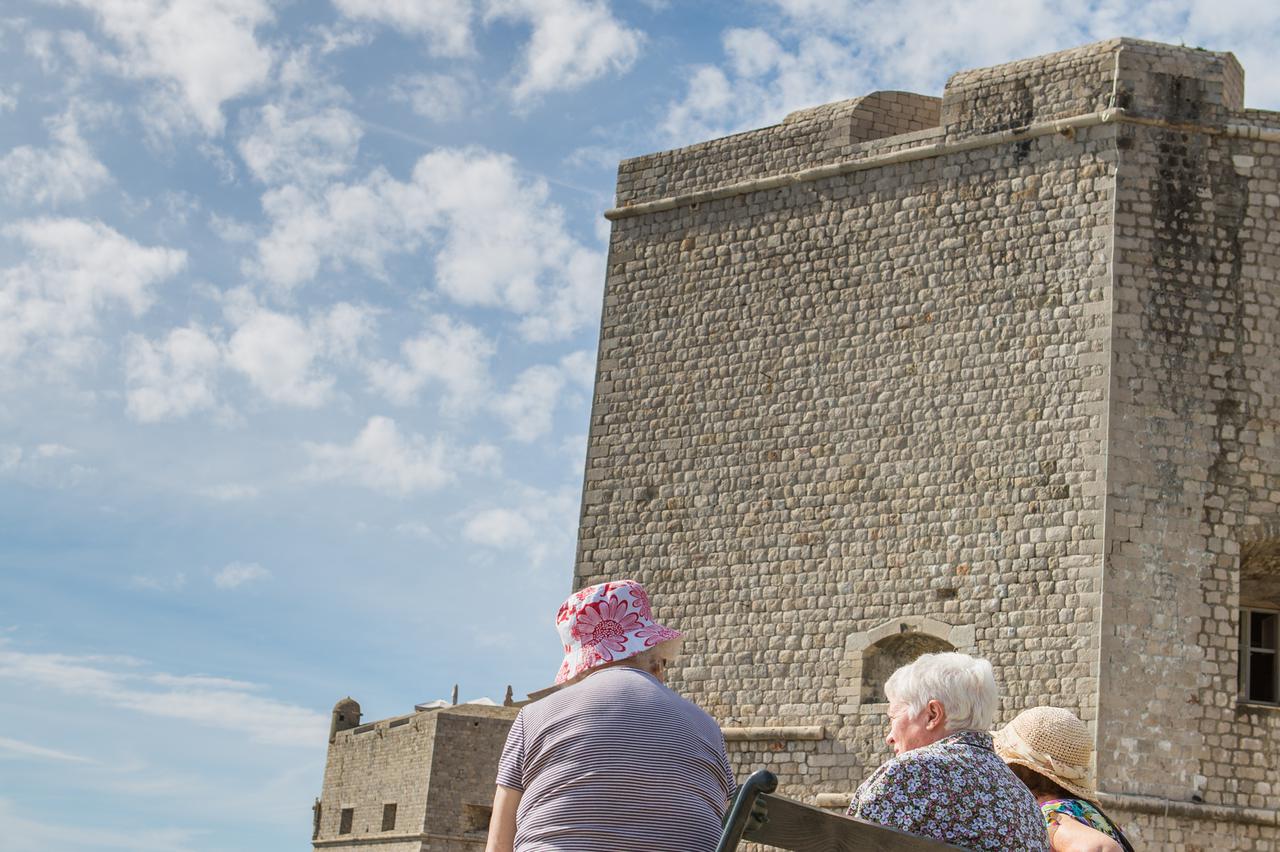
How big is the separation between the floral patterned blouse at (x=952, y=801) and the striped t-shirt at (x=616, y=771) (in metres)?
0.35

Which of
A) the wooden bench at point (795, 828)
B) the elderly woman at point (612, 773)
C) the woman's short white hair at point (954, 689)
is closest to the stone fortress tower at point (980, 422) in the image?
the woman's short white hair at point (954, 689)

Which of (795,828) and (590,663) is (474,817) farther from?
(795,828)

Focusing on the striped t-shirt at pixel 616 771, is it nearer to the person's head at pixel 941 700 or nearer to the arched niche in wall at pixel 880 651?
the person's head at pixel 941 700

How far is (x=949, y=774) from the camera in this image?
358cm

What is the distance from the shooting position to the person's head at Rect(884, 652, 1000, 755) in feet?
12.4

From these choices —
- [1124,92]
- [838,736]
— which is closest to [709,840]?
[838,736]

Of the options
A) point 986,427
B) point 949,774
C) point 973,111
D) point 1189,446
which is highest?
point 973,111

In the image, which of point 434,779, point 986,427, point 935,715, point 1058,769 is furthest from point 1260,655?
point 434,779

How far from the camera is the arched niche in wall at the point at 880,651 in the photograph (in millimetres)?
12695

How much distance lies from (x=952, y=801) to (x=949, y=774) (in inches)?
2.6

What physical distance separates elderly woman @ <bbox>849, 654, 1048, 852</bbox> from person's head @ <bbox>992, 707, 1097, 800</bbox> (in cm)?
56

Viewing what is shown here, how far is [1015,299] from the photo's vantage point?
42.7ft

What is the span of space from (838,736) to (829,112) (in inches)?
218

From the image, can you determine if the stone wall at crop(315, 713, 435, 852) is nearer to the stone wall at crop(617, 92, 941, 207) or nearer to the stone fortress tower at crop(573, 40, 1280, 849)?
the stone fortress tower at crop(573, 40, 1280, 849)
